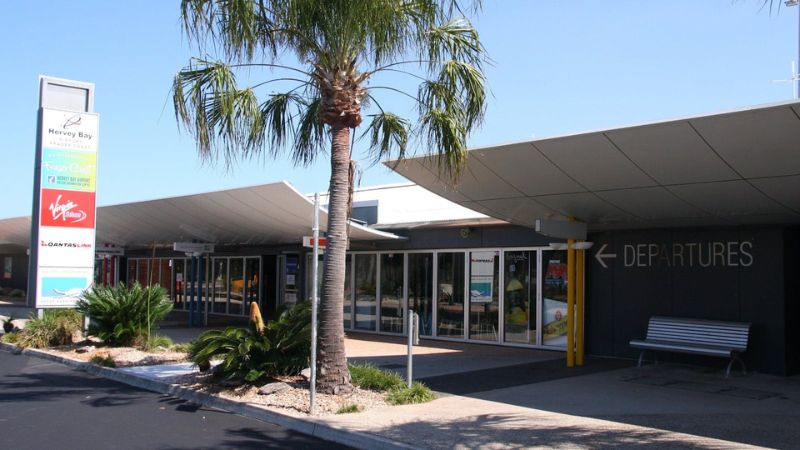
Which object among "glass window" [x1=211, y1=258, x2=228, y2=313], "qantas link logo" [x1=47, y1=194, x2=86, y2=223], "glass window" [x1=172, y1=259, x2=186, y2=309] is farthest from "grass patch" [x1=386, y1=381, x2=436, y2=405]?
"glass window" [x1=172, y1=259, x2=186, y2=309]

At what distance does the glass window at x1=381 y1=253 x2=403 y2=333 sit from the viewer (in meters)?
19.3

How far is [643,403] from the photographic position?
955cm

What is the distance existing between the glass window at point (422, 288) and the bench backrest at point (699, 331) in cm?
620

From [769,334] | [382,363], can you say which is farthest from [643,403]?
[382,363]

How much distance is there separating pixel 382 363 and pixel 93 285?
6.99 meters

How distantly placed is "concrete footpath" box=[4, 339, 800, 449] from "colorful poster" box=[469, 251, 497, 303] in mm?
3959

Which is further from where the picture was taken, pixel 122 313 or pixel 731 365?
pixel 122 313

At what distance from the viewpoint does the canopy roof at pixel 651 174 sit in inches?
338

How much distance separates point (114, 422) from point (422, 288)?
1068 centimetres

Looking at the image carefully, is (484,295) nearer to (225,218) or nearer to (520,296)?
(520,296)

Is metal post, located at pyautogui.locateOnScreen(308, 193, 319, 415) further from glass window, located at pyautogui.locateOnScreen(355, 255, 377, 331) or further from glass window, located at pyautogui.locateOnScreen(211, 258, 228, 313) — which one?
glass window, located at pyautogui.locateOnScreen(211, 258, 228, 313)

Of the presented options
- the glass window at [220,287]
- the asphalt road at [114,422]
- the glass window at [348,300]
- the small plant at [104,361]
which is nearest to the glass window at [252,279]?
the glass window at [220,287]

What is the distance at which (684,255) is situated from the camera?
13.5 m

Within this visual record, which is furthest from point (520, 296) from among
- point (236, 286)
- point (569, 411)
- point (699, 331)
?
point (236, 286)
